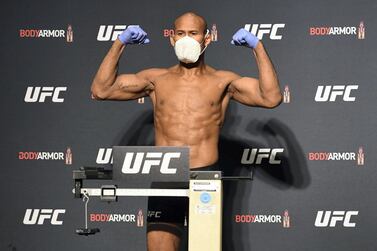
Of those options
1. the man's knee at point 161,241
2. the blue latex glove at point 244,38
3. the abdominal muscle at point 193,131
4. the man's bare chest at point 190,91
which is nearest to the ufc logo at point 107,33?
the man's bare chest at point 190,91

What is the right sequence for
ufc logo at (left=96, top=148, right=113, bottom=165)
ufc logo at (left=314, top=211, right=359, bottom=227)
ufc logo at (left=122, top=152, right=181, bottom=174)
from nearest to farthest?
ufc logo at (left=122, top=152, right=181, bottom=174)
ufc logo at (left=314, top=211, right=359, bottom=227)
ufc logo at (left=96, top=148, right=113, bottom=165)

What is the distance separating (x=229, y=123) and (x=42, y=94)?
1212 millimetres

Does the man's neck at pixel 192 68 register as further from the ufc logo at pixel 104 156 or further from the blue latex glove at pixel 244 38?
the ufc logo at pixel 104 156

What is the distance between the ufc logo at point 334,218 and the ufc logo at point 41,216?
1610 millimetres

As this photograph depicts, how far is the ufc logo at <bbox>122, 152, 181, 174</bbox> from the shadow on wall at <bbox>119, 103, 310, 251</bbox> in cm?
157

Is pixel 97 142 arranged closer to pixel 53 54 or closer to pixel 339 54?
pixel 53 54

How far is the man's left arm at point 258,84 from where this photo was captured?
385 centimetres

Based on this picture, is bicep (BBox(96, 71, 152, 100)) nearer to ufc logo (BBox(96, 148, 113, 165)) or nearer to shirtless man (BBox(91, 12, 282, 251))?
shirtless man (BBox(91, 12, 282, 251))

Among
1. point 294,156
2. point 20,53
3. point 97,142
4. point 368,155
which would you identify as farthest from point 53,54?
point 368,155

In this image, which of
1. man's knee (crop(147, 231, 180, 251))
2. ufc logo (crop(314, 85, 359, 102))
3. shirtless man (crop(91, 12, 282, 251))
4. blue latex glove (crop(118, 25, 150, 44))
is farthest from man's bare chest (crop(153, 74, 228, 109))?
ufc logo (crop(314, 85, 359, 102))

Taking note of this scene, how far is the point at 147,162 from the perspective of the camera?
10.8ft

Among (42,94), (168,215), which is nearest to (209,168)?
(168,215)

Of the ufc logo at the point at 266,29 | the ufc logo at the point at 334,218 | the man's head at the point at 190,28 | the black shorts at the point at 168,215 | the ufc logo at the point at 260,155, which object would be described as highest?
the ufc logo at the point at 266,29

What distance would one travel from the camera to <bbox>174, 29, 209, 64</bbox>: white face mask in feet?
12.8
